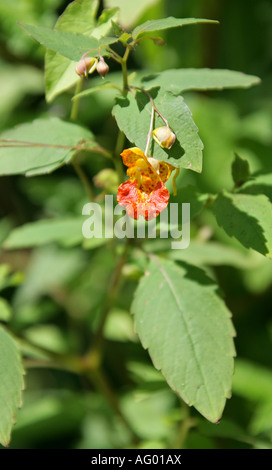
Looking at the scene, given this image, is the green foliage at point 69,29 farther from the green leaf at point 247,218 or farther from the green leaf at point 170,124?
the green leaf at point 247,218

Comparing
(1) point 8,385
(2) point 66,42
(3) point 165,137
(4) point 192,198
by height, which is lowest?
(1) point 8,385

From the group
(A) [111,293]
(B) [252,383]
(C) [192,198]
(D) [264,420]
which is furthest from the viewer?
(B) [252,383]

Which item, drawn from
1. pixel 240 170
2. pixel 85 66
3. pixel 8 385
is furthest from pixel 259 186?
pixel 8 385

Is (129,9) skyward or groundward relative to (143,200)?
skyward

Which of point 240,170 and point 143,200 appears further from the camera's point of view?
point 240,170

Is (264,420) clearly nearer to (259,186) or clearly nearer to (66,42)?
(259,186)

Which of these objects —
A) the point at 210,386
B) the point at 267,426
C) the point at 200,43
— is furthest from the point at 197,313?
the point at 200,43
